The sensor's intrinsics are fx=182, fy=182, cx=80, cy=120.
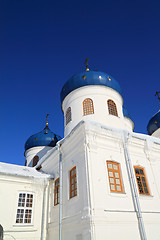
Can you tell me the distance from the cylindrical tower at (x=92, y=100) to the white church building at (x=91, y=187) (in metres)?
0.08

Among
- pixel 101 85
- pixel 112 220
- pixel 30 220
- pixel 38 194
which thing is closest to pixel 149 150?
pixel 112 220

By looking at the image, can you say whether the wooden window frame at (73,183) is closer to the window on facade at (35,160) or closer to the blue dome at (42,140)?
the window on facade at (35,160)

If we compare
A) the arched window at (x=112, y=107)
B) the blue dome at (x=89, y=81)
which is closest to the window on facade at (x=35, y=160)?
the blue dome at (x=89, y=81)

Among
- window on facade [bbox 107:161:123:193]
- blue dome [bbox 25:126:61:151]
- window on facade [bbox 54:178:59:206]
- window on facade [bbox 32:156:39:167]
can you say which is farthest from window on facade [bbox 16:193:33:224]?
blue dome [bbox 25:126:61:151]

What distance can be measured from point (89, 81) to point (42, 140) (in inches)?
357

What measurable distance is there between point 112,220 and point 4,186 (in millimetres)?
6107

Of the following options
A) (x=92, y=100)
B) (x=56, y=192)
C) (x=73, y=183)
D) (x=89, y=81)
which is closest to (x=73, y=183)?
(x=73, y=183)

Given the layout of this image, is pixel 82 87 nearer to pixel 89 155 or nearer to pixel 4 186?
pixel 89 155

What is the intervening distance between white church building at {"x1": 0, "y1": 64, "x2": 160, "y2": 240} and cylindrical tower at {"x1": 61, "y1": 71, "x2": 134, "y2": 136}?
3.0 inches

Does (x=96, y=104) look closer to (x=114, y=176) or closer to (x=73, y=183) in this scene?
(x=114, y=176)

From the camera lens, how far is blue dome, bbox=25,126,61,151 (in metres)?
19.0

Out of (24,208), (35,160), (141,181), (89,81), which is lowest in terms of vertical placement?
(24,208)

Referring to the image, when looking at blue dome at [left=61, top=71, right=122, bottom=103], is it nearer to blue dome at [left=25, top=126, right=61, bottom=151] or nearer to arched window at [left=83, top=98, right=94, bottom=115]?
arched window at [left=83, top=98, right=94, bottom=115]

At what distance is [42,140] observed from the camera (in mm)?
19094
